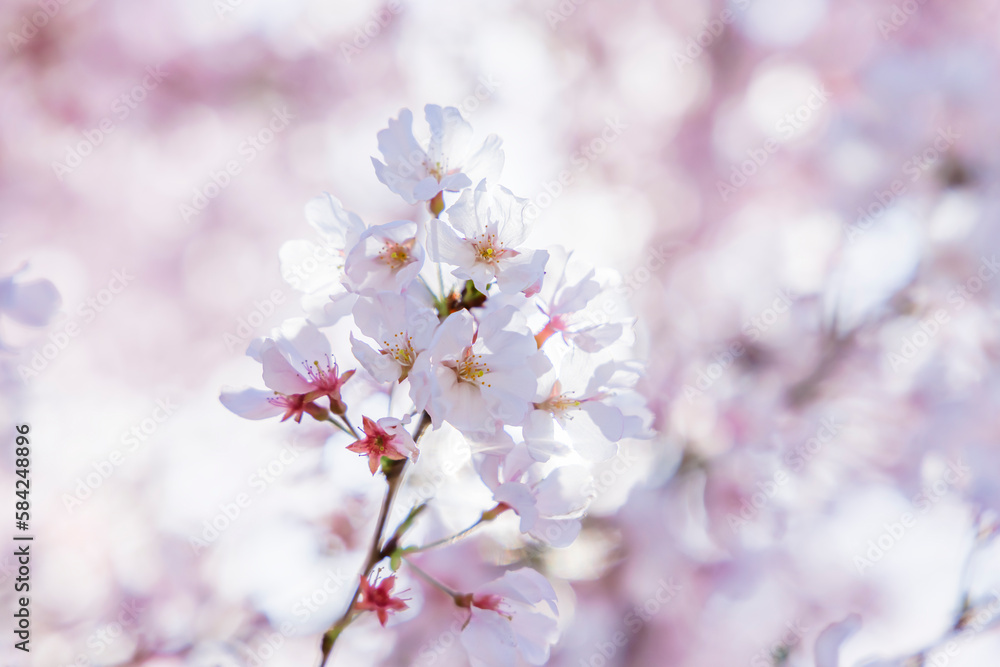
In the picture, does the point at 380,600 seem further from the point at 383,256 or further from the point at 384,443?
the point at 383,256

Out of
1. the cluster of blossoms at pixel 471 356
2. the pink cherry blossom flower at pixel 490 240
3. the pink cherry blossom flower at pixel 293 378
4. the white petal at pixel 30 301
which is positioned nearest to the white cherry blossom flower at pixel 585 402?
the cluster of blossoms at pixel 471 356

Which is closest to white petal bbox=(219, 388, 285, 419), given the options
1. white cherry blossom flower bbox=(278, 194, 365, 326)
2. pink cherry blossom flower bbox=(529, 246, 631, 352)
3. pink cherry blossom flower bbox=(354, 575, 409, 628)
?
white cherry blossom flower bbox=(278, 194, 365, 326)

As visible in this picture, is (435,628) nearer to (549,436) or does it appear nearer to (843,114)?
(549,436)

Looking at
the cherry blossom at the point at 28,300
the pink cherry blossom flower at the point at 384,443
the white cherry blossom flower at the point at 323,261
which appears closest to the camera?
the pink cherry blossom flower at the point at 384,443

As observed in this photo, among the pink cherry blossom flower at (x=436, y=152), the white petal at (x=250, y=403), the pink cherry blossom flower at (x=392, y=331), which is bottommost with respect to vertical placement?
the white petal at (x=250, y=403)

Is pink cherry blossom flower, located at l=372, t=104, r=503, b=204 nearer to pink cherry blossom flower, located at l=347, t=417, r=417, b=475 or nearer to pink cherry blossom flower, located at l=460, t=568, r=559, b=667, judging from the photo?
pink cherry blossom flower, located at l=347, t=417, r=417, b=475

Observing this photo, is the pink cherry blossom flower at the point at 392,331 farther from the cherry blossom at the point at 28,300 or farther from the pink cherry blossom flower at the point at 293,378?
the cherry blossom at the point at 28,300

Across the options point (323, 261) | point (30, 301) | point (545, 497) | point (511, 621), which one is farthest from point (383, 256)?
point (30, 301)
